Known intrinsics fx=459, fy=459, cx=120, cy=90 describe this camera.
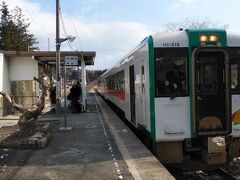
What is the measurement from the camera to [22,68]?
27016 mm

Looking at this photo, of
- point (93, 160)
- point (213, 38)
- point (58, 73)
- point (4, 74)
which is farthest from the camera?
point (4, 74)

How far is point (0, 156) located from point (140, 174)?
3.61 m

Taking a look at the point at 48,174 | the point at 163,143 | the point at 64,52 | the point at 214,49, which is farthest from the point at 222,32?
the point at 64,52

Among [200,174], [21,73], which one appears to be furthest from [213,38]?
[21,73]

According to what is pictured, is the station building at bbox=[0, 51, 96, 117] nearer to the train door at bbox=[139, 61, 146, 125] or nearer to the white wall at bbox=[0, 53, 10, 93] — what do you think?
the white wall at bbox=[0, 53, 10, 93]

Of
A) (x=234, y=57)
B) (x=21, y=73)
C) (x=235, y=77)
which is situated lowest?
(x=235, y=77)

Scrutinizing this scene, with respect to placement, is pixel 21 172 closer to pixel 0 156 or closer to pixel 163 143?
pixel 0 156

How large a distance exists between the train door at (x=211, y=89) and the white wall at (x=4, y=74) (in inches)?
683

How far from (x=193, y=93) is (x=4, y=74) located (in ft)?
59.6

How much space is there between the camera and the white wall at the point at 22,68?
87.8 feet

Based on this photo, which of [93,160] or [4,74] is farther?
[4,74]

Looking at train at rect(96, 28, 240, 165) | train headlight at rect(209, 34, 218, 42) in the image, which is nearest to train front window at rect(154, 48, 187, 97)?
train at rect(96, 28, 240, 165)

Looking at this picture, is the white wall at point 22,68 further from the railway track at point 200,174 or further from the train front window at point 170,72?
the train front window at point 170,72

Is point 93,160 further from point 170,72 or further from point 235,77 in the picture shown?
point 235,77
